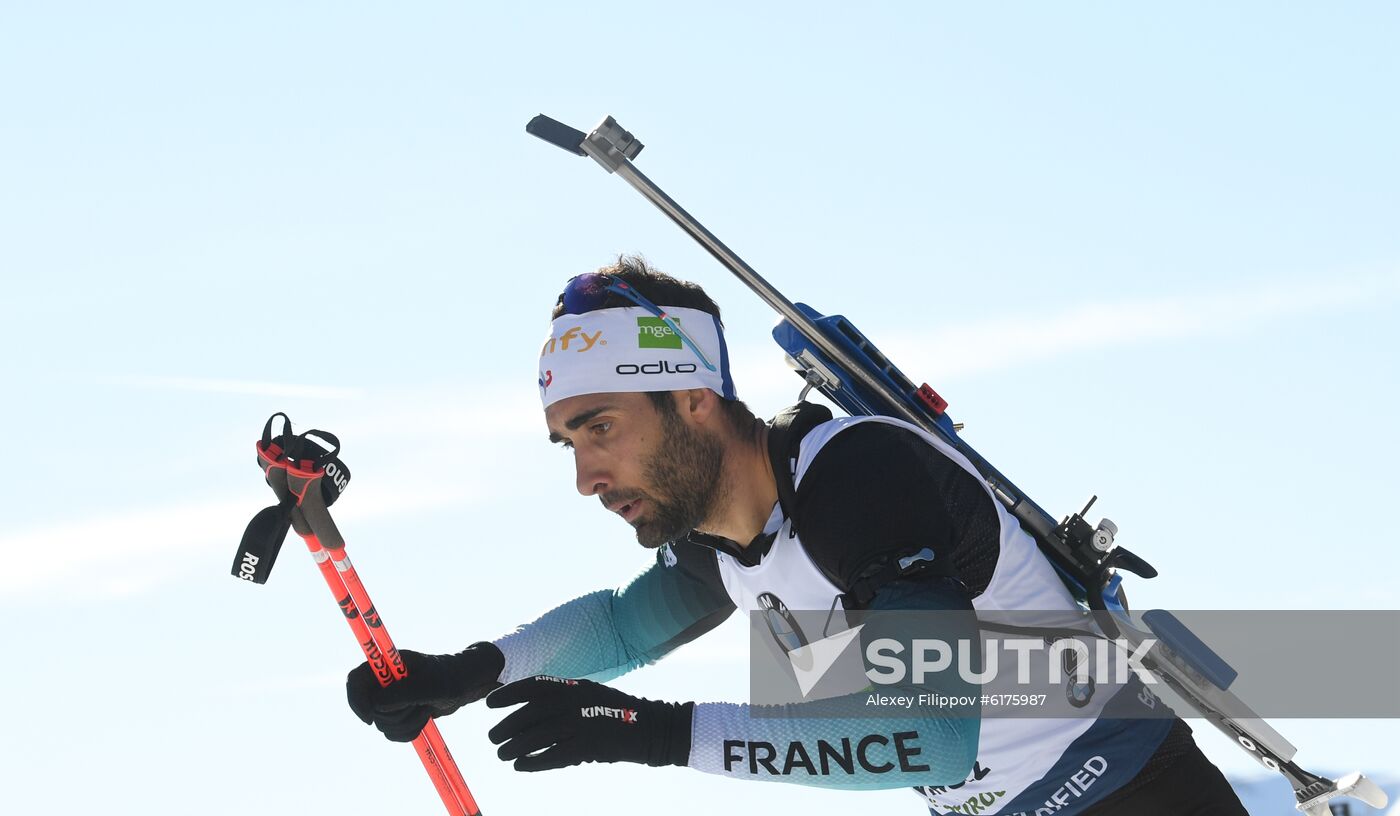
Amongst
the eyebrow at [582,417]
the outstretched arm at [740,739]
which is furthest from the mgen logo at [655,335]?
the outstretched arm at [740,739]

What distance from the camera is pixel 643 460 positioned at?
5.64 meters

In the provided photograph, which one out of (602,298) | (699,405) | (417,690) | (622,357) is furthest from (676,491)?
(417,690)

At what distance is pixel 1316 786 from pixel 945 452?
2.17m

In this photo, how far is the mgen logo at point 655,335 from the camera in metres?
5.89

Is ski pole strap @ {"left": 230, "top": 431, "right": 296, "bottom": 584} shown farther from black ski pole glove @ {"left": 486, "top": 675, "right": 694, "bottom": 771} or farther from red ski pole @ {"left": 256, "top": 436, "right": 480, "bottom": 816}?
black ski pole glove @ {"left": 486, "top": 675, "right": 694, "bottom": 771}

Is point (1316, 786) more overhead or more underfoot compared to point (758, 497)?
more underfoot

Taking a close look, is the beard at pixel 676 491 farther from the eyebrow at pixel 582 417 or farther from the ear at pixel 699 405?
the eyebrow at pixel 582 417

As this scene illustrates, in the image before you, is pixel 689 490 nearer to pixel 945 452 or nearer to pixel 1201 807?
pixel 945 452

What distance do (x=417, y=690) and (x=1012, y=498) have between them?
2.43 metres

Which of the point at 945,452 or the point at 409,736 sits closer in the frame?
the point at 945,452

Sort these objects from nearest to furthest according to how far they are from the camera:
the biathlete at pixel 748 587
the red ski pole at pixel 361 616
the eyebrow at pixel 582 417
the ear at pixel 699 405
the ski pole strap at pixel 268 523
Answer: the biathlete at pixel 748 587, the ski pole strap at pixel 268 523, the red ski pole at pixel 361 616, the eyebrow at pixel 582 417, the ear at pixel 699 405

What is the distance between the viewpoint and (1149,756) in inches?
219

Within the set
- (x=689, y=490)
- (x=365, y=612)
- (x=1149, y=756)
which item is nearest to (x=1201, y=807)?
(x=1149, y=756)

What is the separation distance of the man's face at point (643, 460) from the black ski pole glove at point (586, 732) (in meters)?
0.88
